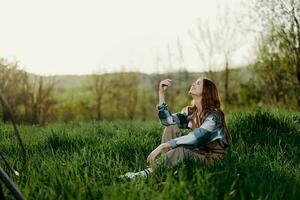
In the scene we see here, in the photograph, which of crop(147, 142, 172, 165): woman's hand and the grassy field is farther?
crop(147, 142, 172, 165): woman's hand

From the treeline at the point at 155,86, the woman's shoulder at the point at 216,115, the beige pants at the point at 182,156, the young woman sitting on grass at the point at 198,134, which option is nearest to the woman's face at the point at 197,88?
the young woman sitting on grass at the point at 198,134

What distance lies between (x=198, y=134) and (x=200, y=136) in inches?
1.1

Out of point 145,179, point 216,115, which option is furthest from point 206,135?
point 145,179

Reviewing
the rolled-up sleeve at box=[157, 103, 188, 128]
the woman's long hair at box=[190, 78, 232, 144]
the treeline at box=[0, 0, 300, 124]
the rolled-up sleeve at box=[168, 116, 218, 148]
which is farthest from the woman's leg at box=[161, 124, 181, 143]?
the treeline at box=[0, 0, 300, 124]

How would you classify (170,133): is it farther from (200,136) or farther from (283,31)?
(283,31)

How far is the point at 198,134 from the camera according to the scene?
15.7 feet

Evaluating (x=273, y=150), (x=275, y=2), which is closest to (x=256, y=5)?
(x=275, y=2)

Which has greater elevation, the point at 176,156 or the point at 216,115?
the point at 216,115

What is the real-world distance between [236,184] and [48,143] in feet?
11.3

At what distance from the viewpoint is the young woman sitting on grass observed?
466 cm

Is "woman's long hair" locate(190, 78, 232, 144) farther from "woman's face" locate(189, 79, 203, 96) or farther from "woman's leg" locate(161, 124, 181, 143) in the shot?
"woman's leg" locate(161, 124, 181, 143)

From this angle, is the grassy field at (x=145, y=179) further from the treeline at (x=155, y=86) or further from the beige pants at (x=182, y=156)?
the treeline at (x=155, y=86)

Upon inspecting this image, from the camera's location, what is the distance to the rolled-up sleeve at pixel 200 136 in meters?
4.73

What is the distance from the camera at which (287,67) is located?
55.6 ft
